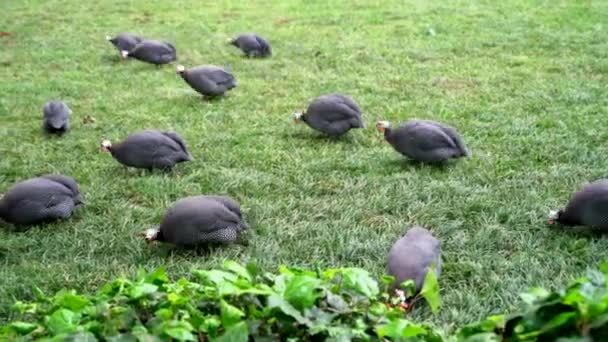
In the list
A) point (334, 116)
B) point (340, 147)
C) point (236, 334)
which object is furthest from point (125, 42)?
point (236, 334)

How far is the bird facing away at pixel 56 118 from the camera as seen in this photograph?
4852 mm

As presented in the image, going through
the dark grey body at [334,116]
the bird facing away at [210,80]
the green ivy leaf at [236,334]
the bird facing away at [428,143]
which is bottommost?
the bird facing away at [210,80]

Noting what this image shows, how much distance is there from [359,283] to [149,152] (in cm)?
278

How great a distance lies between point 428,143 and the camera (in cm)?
394

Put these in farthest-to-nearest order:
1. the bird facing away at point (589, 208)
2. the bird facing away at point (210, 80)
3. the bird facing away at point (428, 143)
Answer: the bird facing away at point (210, 80) → the bird facing away at point (428, 143) → the bird facing away at point (589, 208)

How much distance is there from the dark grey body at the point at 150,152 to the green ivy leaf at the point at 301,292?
9.14 ft

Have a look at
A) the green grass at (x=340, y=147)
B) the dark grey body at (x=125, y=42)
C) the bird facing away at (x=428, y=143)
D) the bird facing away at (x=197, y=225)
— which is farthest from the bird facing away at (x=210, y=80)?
the bird facing away at (x=197, y=225)

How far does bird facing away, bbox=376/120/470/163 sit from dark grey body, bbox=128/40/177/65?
3370mm

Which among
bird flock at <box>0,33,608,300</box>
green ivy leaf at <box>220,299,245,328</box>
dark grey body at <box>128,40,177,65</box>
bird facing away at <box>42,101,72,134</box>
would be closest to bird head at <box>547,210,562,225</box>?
bird flock at <box>0,33,608,300</box>

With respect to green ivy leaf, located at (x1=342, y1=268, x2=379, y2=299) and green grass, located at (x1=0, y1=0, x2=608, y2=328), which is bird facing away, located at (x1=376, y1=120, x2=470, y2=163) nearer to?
green grass, located at (x1=0, y1=0, x2=608, y2=328)

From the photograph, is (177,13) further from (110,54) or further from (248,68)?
(248,68)

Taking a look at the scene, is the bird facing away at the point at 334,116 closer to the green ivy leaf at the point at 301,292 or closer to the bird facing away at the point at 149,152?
the bird facing away at the point at 149,152

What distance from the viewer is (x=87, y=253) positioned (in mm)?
3260

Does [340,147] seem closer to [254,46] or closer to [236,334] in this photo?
[254,46]
